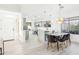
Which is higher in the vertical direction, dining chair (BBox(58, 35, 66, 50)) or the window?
the window

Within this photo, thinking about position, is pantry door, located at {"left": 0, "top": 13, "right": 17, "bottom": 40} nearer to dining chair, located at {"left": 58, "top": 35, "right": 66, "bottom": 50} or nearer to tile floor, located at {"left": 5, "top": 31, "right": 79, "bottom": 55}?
tile floor, located at {"left": 5, "top": 31, "right": 79, "bottom": 55}

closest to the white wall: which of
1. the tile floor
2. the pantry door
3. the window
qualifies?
the pantry door

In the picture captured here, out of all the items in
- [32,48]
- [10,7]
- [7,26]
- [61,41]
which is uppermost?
[10,7]

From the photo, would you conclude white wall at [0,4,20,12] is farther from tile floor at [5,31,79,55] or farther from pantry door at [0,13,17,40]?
tile floor at [5,31,79,55]

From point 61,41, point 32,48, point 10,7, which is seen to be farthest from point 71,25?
point 10,7

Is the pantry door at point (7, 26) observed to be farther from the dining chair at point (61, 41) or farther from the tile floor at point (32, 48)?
the dining chair at point (61, 41)

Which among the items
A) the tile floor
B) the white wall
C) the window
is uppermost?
the white wall

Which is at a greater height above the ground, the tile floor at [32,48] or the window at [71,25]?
the window at [71,25]

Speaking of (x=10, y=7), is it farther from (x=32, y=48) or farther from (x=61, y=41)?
(x=61, y=41)

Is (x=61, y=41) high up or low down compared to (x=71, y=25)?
down

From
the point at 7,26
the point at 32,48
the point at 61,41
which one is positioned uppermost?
the point at 7,26

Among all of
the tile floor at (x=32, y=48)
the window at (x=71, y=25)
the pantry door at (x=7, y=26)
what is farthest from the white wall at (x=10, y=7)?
the window at (x=71, y=25)

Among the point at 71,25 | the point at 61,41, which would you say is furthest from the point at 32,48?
the point at 71,25

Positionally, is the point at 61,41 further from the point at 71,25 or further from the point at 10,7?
the point at 10,7
